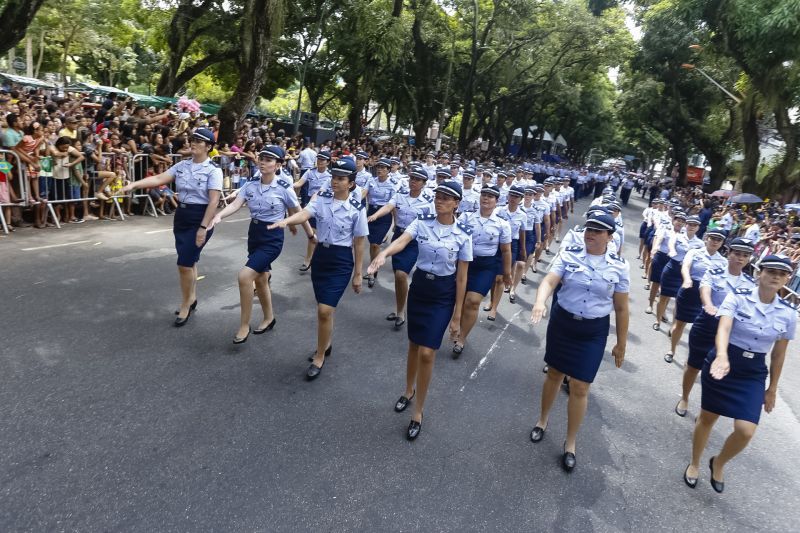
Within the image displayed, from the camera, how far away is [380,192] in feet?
29.8

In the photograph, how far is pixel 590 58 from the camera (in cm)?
3222

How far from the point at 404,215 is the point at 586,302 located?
4236 mm

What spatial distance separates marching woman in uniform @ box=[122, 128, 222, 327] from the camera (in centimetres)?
550

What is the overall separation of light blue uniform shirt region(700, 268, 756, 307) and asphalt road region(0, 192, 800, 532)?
128 centimetres

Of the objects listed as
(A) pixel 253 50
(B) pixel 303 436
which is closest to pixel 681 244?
(B) pixel 303 436

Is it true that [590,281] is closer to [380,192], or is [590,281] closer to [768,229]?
[380,192]

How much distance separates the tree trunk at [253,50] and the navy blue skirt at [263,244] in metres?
8.82

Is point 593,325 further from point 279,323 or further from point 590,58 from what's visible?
point 590,58

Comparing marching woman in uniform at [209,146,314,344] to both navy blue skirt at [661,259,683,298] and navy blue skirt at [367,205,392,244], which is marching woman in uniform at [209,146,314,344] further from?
navy blue skirt at [661,259,683,298]

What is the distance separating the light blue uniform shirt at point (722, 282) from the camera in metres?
4.78

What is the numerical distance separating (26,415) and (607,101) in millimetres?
59413

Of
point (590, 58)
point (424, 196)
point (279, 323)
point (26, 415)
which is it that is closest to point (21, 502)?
point (26, 415)

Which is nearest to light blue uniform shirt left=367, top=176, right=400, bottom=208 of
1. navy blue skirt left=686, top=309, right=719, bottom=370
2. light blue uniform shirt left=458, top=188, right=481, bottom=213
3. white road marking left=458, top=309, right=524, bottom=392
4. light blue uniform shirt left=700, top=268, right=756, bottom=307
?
light blue uniform shirt left=458, top=188, right=481, bottom=213

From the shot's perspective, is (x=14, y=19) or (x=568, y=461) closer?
(x=568, y=461)
